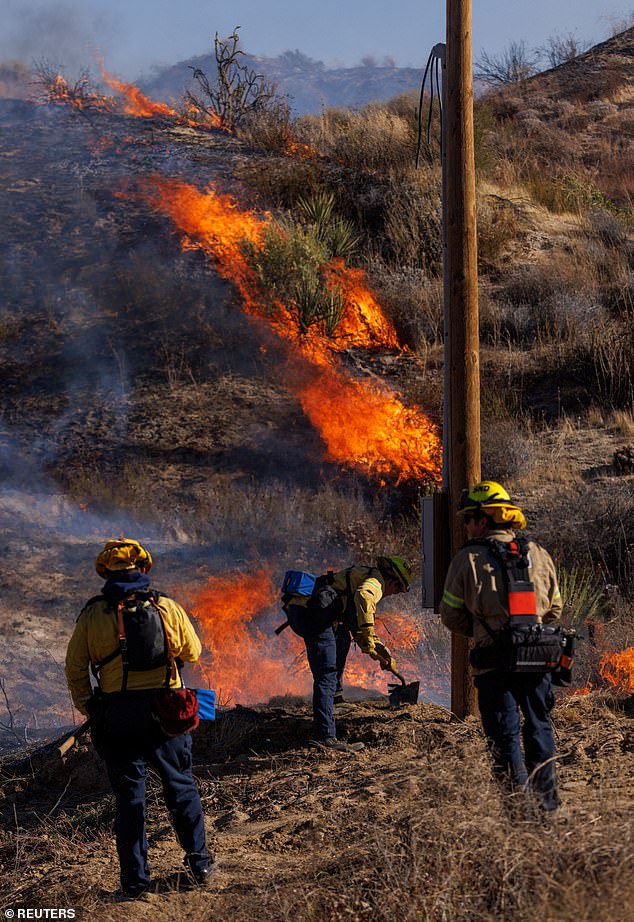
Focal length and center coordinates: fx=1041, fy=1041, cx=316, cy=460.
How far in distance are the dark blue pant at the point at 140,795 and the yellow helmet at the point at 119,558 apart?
81 cm

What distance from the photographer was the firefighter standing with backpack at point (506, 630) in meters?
4.81

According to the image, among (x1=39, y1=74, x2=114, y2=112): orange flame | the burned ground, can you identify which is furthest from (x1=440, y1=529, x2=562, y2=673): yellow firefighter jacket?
(x1=39, y1=74, x2=114, y2=112): orange flame

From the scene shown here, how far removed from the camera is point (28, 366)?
15953 millimetres

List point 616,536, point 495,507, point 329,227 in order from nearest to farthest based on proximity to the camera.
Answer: point 495,507
point 616,536
point 329,227

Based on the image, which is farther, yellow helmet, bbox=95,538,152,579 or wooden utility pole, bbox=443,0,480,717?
wooden utility pole, bbox=443,0,480,717

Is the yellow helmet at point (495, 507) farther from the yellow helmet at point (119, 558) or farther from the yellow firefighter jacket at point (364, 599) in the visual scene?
the yellow firefighter jacket at point (364, 599)

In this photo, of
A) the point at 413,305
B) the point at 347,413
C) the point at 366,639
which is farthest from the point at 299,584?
the point at 413,305

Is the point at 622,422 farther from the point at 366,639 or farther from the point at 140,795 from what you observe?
the point at 140,795

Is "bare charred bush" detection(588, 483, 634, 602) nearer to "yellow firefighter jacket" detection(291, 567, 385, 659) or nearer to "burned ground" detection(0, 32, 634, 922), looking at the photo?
"burned ground" detection(0, 32, 634, 922)

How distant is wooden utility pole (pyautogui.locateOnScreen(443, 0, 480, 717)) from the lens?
6883mm

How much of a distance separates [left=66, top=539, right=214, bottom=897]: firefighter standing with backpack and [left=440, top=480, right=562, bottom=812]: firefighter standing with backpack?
135 centimetres

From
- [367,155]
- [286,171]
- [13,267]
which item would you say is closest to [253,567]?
[13,267]

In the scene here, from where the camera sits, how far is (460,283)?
6.91 m

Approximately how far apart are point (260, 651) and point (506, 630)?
5.59m
